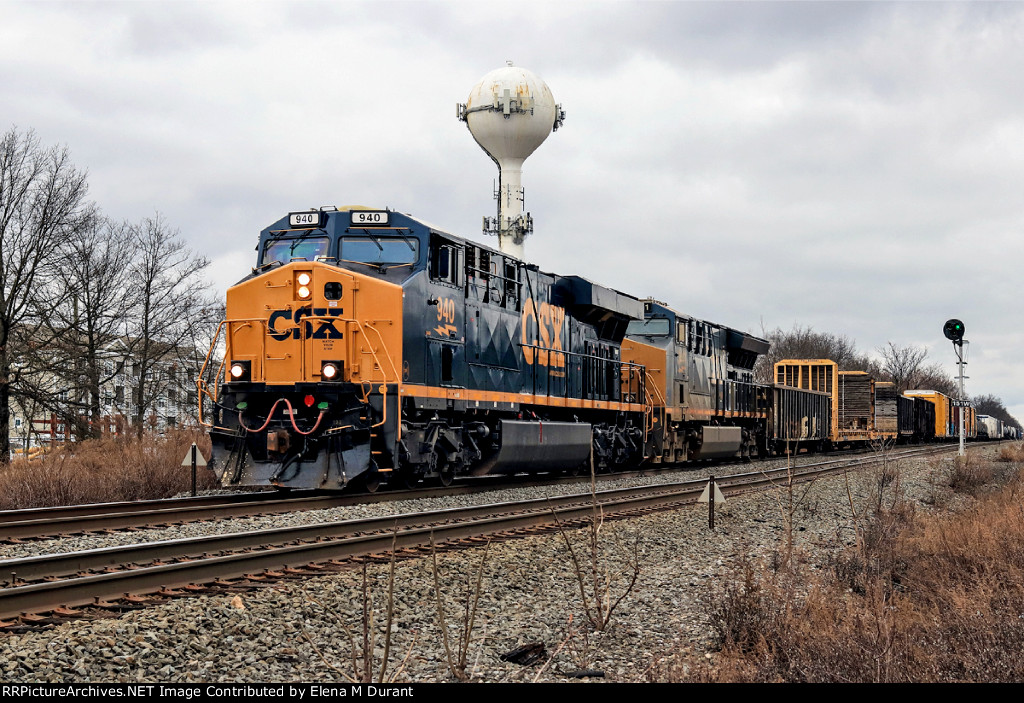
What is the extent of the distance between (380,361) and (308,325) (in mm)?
1190

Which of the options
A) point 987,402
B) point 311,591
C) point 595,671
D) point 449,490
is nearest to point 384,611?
point 311,591

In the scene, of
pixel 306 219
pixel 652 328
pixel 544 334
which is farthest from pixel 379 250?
pixel 652 328

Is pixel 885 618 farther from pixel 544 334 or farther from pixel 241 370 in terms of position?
pixel 544 334

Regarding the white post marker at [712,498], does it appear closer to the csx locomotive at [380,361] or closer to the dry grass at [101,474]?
the csx locomotive at [380,361]

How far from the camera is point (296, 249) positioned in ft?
46.6

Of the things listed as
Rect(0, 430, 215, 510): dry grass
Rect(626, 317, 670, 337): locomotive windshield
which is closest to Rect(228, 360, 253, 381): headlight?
Rect(0, 430, 215, 510): dry grass

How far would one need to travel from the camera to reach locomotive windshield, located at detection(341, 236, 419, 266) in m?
14.0

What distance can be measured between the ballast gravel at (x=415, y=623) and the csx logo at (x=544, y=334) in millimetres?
6545

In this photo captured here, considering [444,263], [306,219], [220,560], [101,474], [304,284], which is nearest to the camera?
[220,560]

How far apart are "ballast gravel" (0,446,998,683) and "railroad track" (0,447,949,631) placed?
29cm

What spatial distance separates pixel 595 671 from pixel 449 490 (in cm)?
944

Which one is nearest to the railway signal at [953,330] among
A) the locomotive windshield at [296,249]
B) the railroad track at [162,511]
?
the railroad track at [162,511]

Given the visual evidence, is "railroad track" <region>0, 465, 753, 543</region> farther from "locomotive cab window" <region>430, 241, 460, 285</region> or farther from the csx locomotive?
"locomotive cab window" <region>430, 241, 460, 285</region>
